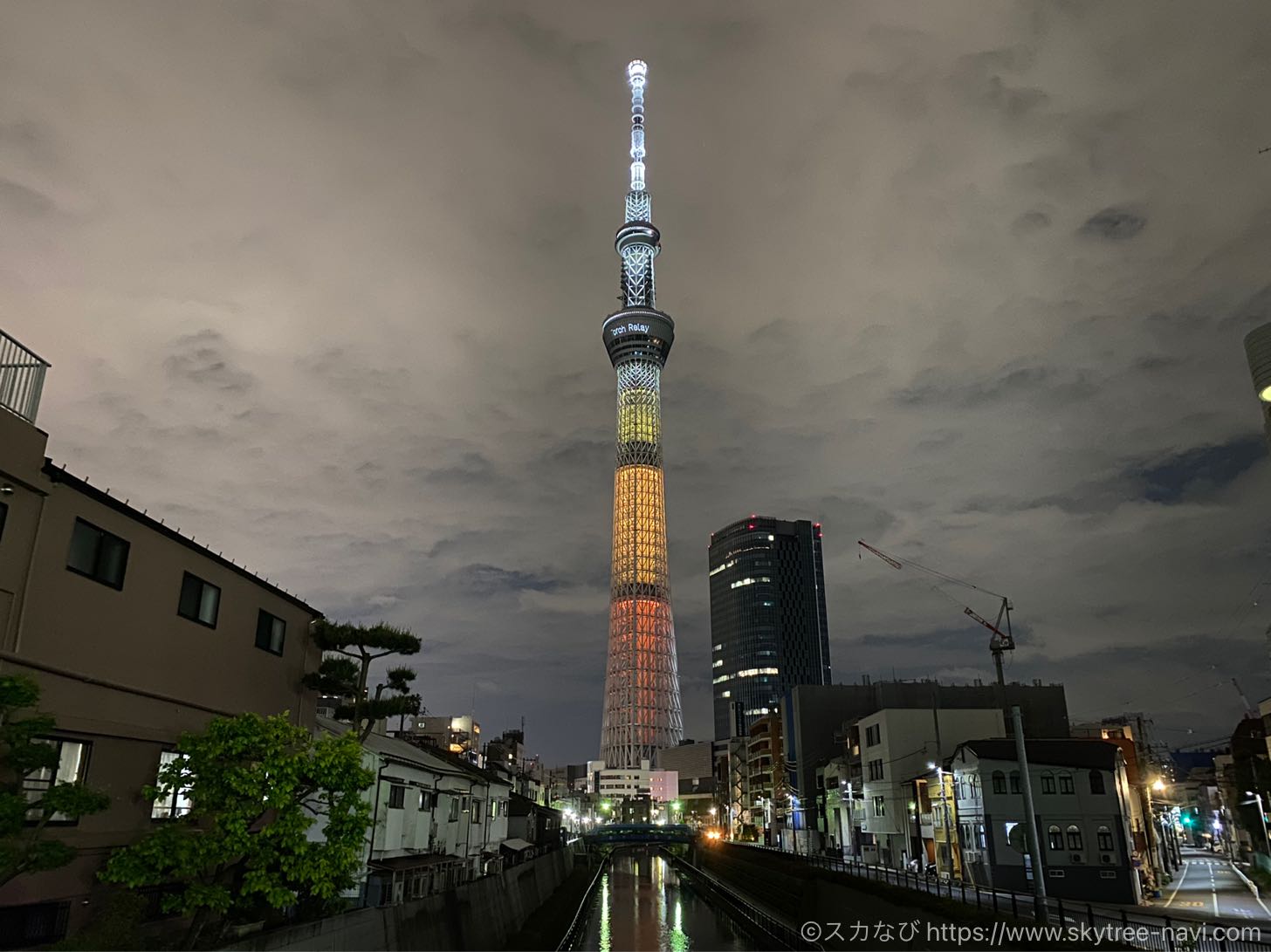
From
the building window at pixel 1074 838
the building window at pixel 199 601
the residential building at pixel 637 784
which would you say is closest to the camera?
the building window at pixel 199 601

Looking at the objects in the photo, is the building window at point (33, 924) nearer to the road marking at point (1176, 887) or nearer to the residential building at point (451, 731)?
the road marking at point (1176, 887)

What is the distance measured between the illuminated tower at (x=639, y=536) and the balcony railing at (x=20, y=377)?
119645mm

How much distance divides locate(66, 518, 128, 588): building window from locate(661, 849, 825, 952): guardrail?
89.2 ft

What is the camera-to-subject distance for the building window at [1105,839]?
39.3 m

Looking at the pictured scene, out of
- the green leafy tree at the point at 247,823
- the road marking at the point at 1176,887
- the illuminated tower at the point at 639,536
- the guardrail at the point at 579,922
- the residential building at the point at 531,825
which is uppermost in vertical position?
the illuminated tower at the point at 639,536

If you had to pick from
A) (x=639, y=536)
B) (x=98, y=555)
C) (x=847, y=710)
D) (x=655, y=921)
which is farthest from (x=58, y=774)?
(x=639, y=536)

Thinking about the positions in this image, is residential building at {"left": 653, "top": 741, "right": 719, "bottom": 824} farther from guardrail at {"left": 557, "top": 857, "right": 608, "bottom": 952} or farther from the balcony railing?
the balcony railing

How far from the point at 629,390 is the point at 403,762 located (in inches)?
4470

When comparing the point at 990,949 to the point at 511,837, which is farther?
the point at 511,837

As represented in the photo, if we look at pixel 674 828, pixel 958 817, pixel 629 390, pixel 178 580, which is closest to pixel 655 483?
pixel 629 390

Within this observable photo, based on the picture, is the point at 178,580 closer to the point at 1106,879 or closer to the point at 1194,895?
the point at 1106,879

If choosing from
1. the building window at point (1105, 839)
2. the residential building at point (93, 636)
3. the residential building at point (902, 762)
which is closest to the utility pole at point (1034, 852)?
the building window at point (1105, 839)

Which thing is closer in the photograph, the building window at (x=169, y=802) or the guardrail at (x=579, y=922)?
the building window at (x=169, y=802)

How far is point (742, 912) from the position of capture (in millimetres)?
51406
